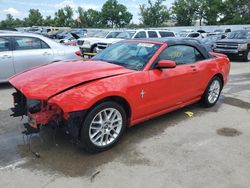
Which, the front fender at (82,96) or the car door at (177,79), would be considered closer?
the front fender at (82,96)

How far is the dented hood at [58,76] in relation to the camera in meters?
3.91

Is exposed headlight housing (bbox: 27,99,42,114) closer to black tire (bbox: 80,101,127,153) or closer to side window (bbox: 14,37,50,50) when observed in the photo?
black tire (bbox: 80,101,127,153)

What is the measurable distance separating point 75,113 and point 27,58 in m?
4.99

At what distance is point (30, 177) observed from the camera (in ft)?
11.7

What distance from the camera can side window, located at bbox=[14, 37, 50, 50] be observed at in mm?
8148

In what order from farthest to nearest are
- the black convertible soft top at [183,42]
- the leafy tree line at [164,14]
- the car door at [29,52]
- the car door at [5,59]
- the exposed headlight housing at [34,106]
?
the leafy tree line at [164,14] < the car door at [29,52] < the car door at [5,59] < the black convertible soft top at [183,42] < the exposed headlight housing at [34,106]

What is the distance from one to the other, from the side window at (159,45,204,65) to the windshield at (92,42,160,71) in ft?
0.71

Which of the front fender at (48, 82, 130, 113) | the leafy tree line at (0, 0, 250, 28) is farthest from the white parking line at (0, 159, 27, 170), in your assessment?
the leafy tree line at (0, 0, 250, 28)

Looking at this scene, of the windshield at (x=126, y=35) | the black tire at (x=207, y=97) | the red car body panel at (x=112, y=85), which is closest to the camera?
the red car body panel at (x=112, y=85)

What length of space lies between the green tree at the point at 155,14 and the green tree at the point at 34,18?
37.4m

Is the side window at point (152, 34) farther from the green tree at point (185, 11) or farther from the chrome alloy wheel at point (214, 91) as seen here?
the green tree at point (185, 11)

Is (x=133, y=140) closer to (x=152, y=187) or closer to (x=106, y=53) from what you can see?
(x=152, y=187)

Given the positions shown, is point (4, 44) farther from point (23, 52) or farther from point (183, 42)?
point (183, 42)

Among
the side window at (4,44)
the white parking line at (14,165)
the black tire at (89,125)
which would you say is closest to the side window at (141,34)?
the side window at (4,44)
